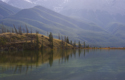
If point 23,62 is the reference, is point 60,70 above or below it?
below

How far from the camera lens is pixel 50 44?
155m

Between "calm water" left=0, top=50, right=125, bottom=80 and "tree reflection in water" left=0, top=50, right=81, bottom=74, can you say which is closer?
"calm water" left=0, top=50, right=125, bottom=80

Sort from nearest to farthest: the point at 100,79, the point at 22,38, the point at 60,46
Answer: the point at 100,79 → the point at 22,38 → the point at 60,46

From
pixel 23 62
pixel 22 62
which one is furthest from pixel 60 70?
pixel 22 62

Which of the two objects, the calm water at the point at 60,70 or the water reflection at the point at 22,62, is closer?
the calm water at the point at 60,70

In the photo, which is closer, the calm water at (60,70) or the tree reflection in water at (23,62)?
the calm water at (60,70)

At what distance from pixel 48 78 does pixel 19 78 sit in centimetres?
522

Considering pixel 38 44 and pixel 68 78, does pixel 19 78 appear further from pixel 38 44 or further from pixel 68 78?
pixel 38 44

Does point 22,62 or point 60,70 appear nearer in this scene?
point 60,70

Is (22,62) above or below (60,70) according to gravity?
above

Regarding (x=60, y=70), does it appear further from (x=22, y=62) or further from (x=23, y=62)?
(x=22, y=62)

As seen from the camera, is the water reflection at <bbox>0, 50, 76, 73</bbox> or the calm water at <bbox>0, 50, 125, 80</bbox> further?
the water reflection at <bbox>0, 50, 76, 73</bbox>

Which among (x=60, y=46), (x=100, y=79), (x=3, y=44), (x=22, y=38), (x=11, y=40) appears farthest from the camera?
(x=60, y=46)

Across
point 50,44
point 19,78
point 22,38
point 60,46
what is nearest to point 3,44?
point 22,38
